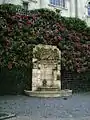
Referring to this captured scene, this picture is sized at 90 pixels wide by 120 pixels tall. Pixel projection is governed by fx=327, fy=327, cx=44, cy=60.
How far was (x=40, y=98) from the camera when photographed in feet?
48.1

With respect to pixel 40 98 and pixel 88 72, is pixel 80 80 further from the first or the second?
pixel 40 98

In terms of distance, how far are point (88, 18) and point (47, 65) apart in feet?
53.7

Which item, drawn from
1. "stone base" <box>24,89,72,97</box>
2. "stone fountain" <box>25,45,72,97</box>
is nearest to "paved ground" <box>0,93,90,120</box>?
"stone base" <box>24,89,72,97</box>

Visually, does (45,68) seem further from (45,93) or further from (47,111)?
(47,111)

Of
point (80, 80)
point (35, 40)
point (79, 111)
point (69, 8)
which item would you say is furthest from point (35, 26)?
point (69, 8)

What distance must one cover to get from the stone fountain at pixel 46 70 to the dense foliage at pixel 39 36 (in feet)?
1.71

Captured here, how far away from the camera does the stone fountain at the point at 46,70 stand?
16.0 metres

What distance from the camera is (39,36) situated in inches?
687

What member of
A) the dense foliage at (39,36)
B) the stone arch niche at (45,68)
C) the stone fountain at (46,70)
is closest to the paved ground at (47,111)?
the stone fountain at (46,70)

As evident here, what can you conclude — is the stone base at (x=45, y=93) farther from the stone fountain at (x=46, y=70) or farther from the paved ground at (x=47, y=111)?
the paved ground at (x=47, y=111)

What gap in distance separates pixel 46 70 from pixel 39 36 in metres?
2.08

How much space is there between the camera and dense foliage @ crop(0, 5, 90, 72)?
16.3m

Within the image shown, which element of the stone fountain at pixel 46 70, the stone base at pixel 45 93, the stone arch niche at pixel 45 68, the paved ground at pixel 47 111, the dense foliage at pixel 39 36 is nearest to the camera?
the paved ground at pixel 47 111

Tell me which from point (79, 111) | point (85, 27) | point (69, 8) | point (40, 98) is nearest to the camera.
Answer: point (79, 111)
